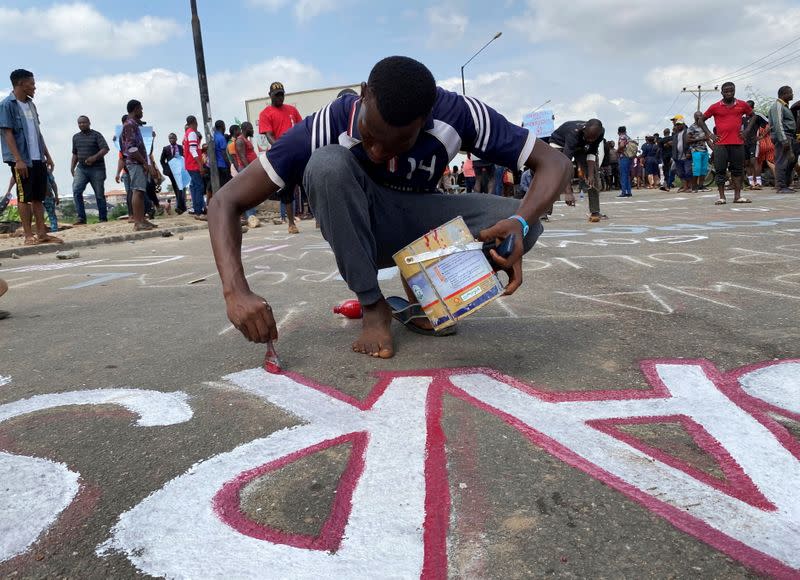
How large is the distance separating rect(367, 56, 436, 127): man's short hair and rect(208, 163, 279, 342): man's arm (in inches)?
19.8

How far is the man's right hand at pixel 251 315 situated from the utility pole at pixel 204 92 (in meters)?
9.45

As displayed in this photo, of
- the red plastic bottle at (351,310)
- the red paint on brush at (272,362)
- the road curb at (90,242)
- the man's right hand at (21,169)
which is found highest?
the man's right hand at (21,169)

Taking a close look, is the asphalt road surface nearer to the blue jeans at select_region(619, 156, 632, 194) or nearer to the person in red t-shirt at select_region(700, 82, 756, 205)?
the person in red t-shirt at select_region(700, 82, 756, 205)

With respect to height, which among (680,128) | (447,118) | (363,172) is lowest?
(363,172)

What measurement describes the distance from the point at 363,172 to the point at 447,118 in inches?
13.5

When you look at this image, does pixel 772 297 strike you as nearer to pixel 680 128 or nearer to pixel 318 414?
pixel 318 414

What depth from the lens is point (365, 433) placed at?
5.09ft

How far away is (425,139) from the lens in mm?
2160

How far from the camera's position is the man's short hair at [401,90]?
71.0 inches

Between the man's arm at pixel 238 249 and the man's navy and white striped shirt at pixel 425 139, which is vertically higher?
the man's navy and white striped shirt at pixel 425 139

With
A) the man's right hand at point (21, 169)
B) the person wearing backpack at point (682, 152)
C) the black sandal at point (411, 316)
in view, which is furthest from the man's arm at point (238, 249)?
the person wearing backpack at point (682, 152)

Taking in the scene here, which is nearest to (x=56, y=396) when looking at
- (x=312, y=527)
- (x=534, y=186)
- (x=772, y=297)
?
(x=312, y=527)

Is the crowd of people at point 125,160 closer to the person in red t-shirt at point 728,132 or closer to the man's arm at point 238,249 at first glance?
the man's arm at point 238,249

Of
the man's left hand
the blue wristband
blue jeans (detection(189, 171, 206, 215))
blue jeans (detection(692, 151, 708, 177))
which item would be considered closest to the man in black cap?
the blue wristband
